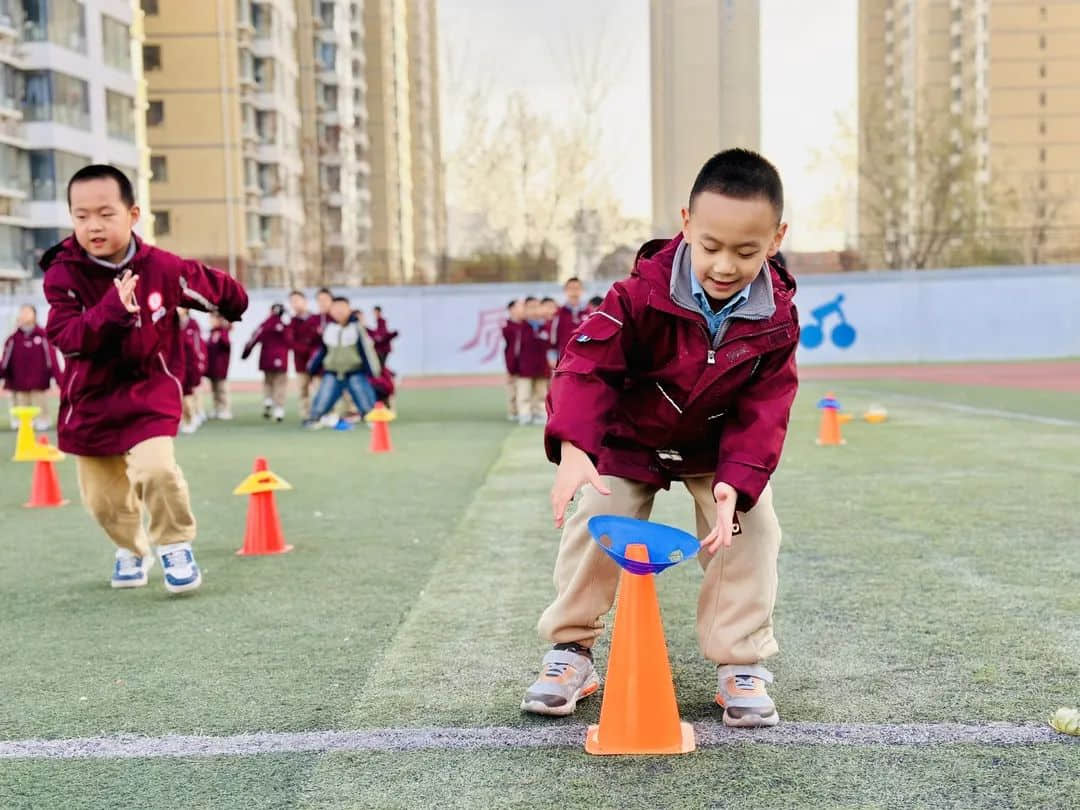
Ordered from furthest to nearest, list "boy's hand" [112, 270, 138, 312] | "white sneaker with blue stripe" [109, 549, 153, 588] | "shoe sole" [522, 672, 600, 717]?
"white sneaker with blue stripe" [109, 549, 153, 588] → "boy's hand" [112, 270, 138, 312] → "shoe sole" [522, 672, 600, 717]

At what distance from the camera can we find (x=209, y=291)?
4.85m

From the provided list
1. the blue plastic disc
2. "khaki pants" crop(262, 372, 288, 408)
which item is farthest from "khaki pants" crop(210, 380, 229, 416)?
the blue plastic disc

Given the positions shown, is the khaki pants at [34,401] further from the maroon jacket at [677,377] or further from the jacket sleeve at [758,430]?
the jacket sleeve at [758,430]

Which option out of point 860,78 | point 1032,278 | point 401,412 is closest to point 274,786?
point 401,412

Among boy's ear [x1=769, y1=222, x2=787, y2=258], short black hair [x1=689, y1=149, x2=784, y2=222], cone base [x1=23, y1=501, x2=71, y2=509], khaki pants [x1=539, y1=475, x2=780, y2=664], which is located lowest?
cone base [x1=23, y1=501, x2=71, y2=509]

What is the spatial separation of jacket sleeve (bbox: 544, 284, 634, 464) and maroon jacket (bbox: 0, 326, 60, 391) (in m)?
14.0

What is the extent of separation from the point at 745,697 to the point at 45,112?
141 ft

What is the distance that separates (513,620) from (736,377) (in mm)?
1689

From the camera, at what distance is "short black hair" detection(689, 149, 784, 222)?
2.91m

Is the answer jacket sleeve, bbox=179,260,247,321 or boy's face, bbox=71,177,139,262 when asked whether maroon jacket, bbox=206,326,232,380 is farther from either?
boy's face, bbox=71,177,139,262

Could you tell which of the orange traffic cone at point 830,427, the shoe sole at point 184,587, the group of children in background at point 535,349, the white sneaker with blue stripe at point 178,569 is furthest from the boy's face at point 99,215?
the group of children in background at point 535,349

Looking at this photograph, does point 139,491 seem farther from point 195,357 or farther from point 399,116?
point 399,116

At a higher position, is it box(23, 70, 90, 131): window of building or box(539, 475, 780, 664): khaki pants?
box(23, 70, 90, 131): window of building

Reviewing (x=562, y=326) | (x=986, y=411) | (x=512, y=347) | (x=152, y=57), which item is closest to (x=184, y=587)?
(x=562, y=326)
